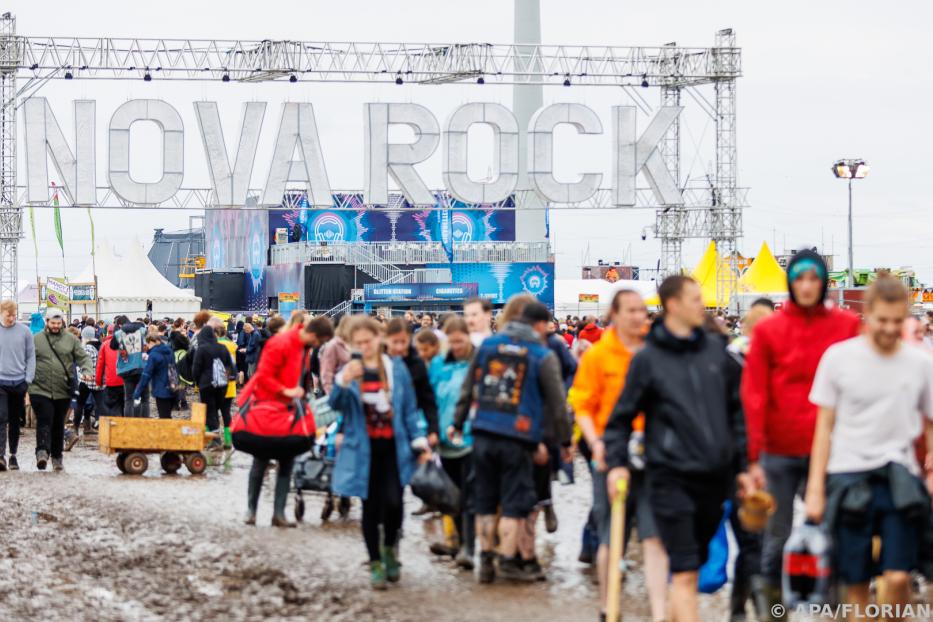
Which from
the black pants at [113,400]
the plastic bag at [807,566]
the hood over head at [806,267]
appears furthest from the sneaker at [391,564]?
the black pants at [113,400]

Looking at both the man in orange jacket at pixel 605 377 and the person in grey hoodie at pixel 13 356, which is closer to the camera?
the man in orange jacket at pixel 605 377

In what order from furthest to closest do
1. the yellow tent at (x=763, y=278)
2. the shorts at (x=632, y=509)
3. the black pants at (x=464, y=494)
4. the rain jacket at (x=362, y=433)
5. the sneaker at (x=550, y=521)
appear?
the yellow tent at (x=763, y=278) → the sneaker at (x=550, y=521) → the black pants at (x=464, y=494) → the rain jacket at (x=362, y=433) → the shorts at (x=632, y=509)

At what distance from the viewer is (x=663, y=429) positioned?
22.8 feet

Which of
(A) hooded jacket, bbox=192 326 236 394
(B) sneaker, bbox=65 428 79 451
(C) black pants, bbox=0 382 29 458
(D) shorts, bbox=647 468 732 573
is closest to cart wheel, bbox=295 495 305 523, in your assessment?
(C) black pants, bbox=0 382 29 458

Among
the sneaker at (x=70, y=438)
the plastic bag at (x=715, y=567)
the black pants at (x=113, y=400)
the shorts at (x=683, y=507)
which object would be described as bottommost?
the sneaker at (x=70, y=438)

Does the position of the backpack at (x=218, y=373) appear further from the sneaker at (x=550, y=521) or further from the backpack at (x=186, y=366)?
the sneaker at (x=550, y=521)

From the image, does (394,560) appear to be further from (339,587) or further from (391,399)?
(391,399)

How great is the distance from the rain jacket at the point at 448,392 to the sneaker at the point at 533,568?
1.21 metres

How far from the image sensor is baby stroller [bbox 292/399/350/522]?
12.9 m

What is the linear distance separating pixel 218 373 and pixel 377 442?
955 centimetres

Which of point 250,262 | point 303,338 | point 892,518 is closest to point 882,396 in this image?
point 892,518

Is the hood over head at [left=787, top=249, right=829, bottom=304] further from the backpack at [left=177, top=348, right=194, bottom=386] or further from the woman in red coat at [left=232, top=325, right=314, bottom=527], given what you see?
the backpack at [left=177, top=348, right=194, bottom=386]

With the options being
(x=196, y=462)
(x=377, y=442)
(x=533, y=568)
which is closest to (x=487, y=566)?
(x=533, y=568)

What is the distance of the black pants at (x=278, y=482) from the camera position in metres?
12.6
